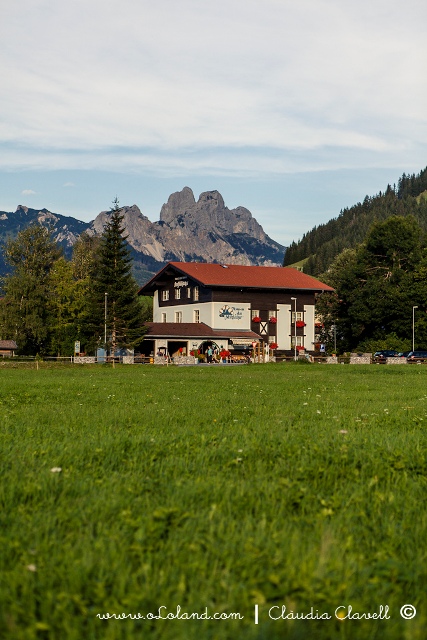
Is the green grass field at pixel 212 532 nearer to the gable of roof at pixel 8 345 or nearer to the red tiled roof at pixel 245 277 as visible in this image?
the red tiled roof at pixel 245 277

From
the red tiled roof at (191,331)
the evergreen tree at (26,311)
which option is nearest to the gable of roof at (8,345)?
the evergreen tree at (26,311)

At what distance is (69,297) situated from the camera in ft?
283

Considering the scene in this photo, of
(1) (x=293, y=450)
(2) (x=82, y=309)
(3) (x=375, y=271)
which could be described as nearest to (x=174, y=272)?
(2) (x=82, y=309)

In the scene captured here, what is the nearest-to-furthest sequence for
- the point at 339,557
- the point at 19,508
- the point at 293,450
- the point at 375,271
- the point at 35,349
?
the point at 339,557 → the point at 19,508 → the point at 293,450 → the point at 35,349 → the point at 375,271

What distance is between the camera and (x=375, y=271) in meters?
93.1

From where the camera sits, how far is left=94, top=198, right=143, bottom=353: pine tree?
2879 inches

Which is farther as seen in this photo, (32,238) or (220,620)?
(32,238)

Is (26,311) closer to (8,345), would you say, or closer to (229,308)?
(229,308)

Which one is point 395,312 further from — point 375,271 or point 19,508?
point 19,508

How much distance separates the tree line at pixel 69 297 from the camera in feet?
241

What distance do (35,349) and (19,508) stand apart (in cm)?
8262

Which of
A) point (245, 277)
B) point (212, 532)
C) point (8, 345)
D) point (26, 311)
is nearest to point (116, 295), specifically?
point (26, 311)

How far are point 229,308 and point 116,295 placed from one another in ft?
56.6

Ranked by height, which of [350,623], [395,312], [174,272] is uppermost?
[174,272]
